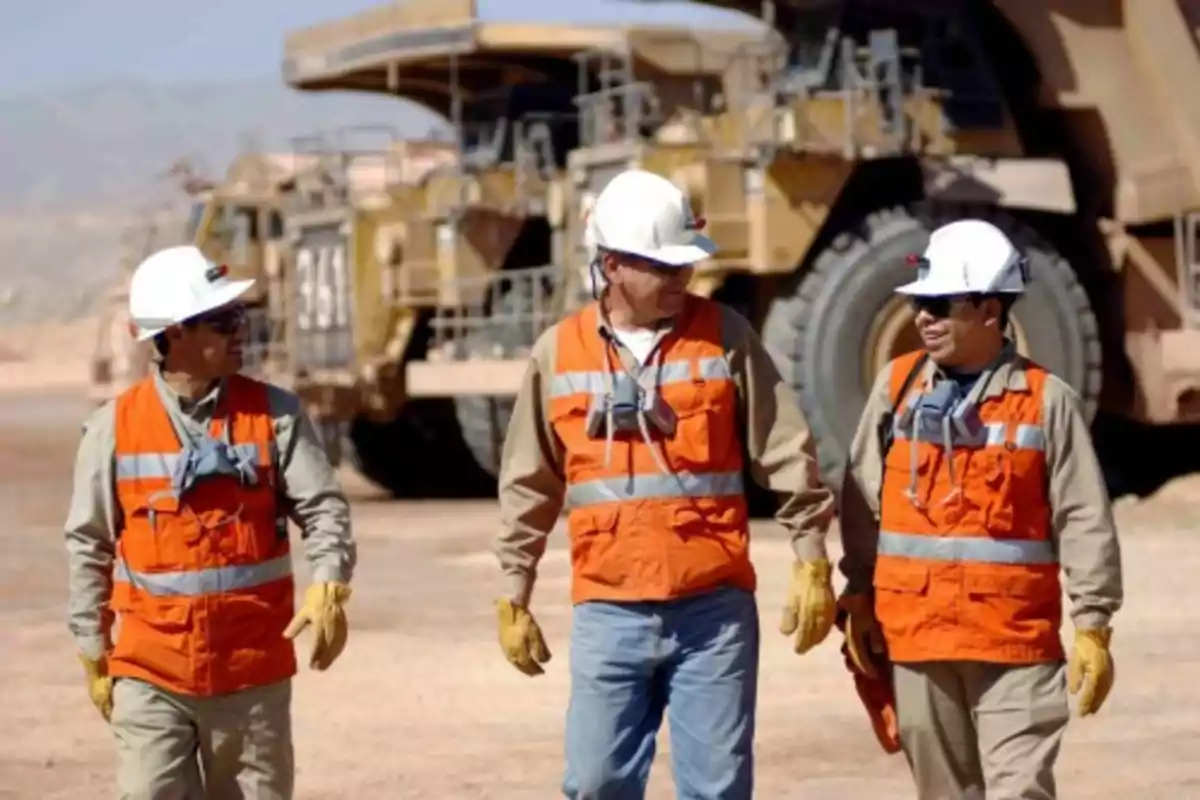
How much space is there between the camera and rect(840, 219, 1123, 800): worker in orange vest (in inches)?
211

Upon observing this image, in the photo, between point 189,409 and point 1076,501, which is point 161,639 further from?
point 1076,501

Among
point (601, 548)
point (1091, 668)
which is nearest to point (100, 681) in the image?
point (601, 548)

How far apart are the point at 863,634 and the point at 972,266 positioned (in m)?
0.82

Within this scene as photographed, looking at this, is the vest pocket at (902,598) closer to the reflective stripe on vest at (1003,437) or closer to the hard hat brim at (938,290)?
the reflective stripe on vest at (1003,437)

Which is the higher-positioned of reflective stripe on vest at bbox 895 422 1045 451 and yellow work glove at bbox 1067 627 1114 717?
reflective stripe on vest at bbox 895 422 1045 451

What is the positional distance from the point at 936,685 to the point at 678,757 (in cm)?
56

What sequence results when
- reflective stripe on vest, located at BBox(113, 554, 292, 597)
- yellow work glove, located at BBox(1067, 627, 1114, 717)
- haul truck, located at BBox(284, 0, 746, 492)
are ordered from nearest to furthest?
1. yellow work glove, located at BBox(1067, 627, 1114, 717)
2. reflective stripe on vest, located at BBox(113, 554, 292, 597)
3. haul truck, located at BBox(284, 0, 746, 492)

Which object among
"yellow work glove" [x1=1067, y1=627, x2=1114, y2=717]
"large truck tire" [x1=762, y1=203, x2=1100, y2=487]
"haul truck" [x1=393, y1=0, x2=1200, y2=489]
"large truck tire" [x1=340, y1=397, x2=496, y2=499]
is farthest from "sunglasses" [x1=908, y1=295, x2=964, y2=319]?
"large truck tire" [x1=340, y1=397, x2=496, y2=499]

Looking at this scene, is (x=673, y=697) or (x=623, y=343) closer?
(x=673, y=697)

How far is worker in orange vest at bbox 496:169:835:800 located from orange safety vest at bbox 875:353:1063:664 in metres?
0.19

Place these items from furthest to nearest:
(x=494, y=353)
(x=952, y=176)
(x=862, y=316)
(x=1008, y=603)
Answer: (x=494, y=353) → (x=952, y=176) → (x=862, y=316) → (x=1008, y=603)

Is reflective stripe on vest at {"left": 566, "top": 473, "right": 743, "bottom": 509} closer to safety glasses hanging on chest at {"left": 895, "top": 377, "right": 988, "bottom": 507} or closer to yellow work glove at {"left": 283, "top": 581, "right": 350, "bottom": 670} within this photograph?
safety glasses hanging on chest at {"left": 895, "top": 377, "right": 988, "bottom": 507}

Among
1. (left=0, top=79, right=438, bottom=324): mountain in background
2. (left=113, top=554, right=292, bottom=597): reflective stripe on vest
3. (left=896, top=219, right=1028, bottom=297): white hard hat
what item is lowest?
(left=0, top=79, right=438, bottom=324): mountain in background

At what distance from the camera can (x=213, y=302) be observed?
5.62 meters
